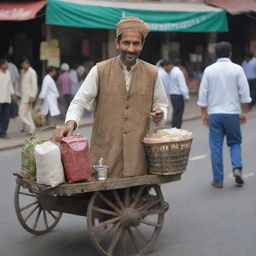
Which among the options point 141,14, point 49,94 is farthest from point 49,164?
point 141,14

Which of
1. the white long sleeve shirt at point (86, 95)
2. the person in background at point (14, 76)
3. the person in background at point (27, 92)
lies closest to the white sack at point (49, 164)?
the white long sleeve shirt at point (86, 95)

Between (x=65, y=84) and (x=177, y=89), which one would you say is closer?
(x=177, y=89)

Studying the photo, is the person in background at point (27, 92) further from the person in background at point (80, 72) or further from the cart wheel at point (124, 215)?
the cart wheel at point (124, 215)

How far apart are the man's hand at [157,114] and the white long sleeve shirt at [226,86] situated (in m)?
2.55

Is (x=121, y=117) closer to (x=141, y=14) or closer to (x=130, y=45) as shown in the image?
(x=130, y=45)

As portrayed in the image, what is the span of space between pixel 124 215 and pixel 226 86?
3060 millimetres

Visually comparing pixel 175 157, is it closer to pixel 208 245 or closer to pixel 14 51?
pixel 208 245

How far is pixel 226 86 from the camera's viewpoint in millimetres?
7297

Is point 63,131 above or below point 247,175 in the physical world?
above

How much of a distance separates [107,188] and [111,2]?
12910mm

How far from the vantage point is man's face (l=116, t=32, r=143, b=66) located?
4.73 meters

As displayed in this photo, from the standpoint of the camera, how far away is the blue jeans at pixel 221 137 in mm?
7359

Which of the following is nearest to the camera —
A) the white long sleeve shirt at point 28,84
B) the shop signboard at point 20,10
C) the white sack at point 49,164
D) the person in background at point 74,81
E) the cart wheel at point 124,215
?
the white sack at point 49,164

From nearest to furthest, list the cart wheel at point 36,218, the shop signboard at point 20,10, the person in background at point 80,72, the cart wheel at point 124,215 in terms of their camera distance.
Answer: the cart wheel at point 124,215 → the cart wheel at point 36,218 → the shop signboard at point 20,10 → the person in background at point 80,72
